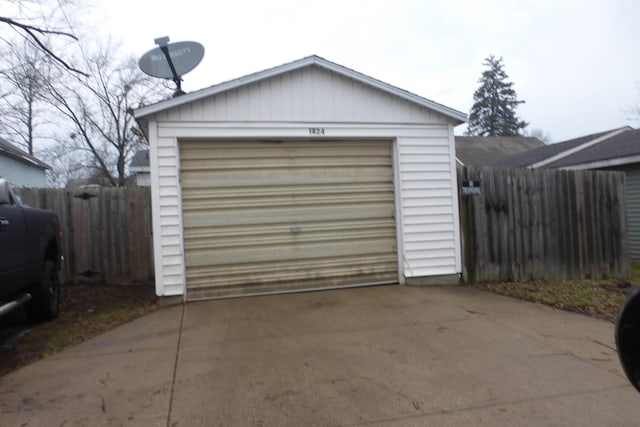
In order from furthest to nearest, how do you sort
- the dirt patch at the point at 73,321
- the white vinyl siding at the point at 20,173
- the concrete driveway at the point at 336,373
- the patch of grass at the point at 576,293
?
the white vinyl siding at the point at 20,173 < the patch of grass at the point at 576,293 < the dirt patch at the point at 73,321 < the concrete driveway at the point at 336,373

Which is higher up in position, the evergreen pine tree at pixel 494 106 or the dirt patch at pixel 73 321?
the evergreen pine tree at pixel 494 106

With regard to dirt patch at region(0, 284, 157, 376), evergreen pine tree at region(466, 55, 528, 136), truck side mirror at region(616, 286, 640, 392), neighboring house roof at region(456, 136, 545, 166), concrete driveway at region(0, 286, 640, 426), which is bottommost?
concrete driveway at region(0, 286, 640, 426)

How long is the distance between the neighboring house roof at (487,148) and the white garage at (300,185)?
19687 millimetres

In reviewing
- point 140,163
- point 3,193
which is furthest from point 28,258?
point 140,163

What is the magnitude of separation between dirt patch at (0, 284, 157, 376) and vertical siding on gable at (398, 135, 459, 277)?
14.3 ft

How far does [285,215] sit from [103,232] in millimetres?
4131

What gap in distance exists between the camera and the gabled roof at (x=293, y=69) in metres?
6.67

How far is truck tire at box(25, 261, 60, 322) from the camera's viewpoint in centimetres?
589

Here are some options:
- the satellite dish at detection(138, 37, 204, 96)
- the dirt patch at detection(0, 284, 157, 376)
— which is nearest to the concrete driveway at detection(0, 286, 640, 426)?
the dirt patch at detection(0, 284, 157, 376)

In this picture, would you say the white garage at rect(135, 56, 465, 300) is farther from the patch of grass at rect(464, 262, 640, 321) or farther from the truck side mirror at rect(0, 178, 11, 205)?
the truck side mirror at rect(0, 178, 11, 205)

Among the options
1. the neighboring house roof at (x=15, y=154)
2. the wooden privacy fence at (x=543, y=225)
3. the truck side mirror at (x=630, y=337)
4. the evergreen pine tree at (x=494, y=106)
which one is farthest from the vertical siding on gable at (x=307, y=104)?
the evergreen pine tree at (x=494, y=106)

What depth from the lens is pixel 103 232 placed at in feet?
29.3

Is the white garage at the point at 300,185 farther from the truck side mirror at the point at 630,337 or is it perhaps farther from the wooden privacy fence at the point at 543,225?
the truck side mirror at the point at 630,337

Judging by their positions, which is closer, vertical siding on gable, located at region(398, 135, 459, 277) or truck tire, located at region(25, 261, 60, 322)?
truck tire, located at region(25, 261, 60, 322)
